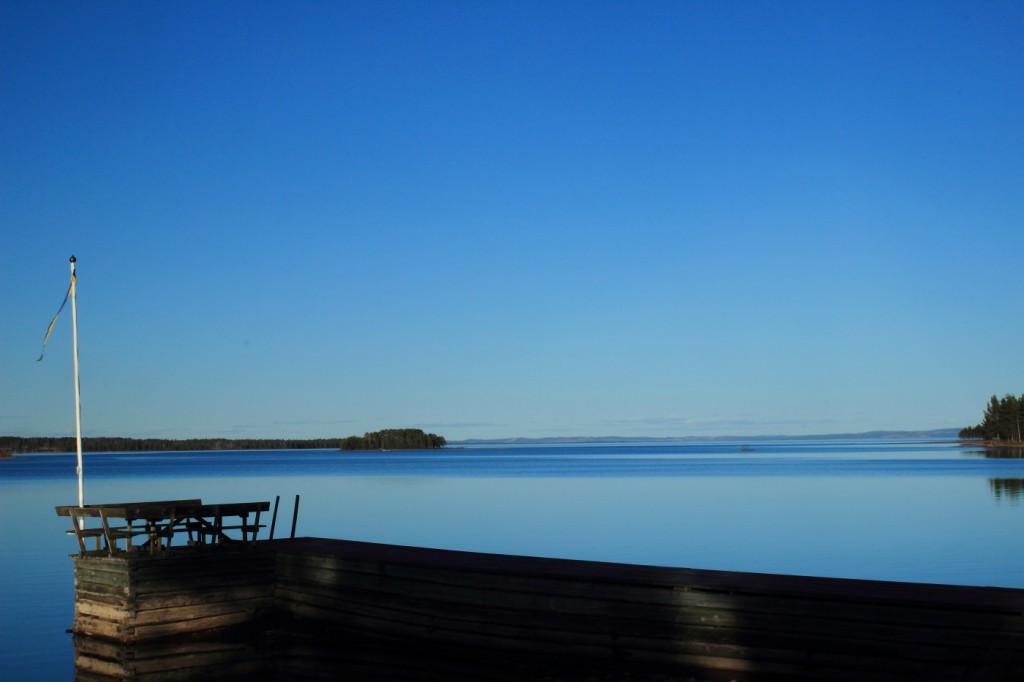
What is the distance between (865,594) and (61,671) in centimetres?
1218

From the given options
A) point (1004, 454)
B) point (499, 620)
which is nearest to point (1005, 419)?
point (1004, 454)

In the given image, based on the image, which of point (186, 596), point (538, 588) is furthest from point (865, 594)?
point (186, 596)

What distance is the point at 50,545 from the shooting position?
1321 inches

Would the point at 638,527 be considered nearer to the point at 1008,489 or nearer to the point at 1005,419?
the point at 1008,489

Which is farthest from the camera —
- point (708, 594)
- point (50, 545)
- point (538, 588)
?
point (50, 545)

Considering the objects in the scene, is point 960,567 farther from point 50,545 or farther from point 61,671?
point 50,545

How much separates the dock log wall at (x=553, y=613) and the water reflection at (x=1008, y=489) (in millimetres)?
36570

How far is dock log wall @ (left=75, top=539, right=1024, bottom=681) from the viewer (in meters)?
11.0

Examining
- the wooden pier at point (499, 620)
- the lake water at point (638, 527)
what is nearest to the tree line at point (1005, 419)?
the lake water at point (638, 527)

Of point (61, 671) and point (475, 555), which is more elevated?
point (475, 555)

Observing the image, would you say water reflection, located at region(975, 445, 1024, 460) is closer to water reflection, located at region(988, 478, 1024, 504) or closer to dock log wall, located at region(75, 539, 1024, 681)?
water reflection, located at region(988, 478, 1024, 504)

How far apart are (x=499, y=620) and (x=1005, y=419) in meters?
166

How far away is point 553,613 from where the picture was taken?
13633 millimetres

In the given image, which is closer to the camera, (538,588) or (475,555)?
(538,588)
